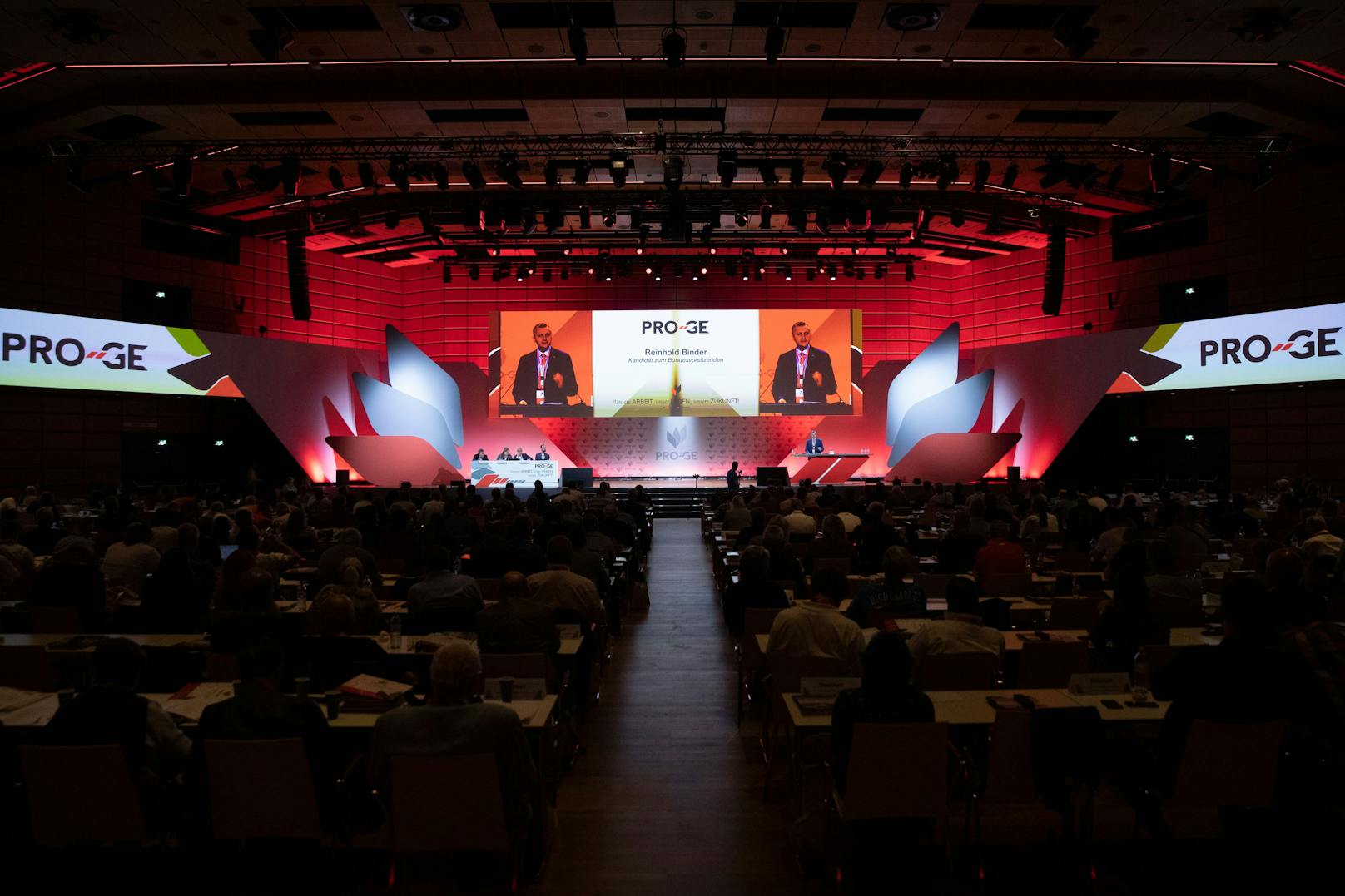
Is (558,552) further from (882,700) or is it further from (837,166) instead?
(837,166)

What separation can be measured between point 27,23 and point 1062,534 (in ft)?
43.9

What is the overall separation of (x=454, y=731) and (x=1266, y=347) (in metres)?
17.8

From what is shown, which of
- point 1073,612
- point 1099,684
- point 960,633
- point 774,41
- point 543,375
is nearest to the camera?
point 1099,684

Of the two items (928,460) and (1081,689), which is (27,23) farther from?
(928,460)

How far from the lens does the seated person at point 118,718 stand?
316 cm

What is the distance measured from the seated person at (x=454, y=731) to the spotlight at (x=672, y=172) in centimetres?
1151

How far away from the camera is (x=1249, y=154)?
14406mm

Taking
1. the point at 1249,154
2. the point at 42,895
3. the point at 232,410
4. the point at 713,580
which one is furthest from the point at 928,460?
the point at 42,895

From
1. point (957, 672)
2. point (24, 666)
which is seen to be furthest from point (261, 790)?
point (957, 672)

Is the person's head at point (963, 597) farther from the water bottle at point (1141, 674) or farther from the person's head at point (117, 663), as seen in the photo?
the person's head at point (117, 663)

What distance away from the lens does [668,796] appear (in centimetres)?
476

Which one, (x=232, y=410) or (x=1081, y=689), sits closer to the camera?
(x=1081, y=689)

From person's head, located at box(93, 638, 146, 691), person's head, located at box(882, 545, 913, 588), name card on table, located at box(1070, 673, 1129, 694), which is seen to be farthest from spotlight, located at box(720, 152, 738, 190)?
person's head, located at box(93, 638, 146, 691)

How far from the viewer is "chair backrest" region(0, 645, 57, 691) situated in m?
4.39
